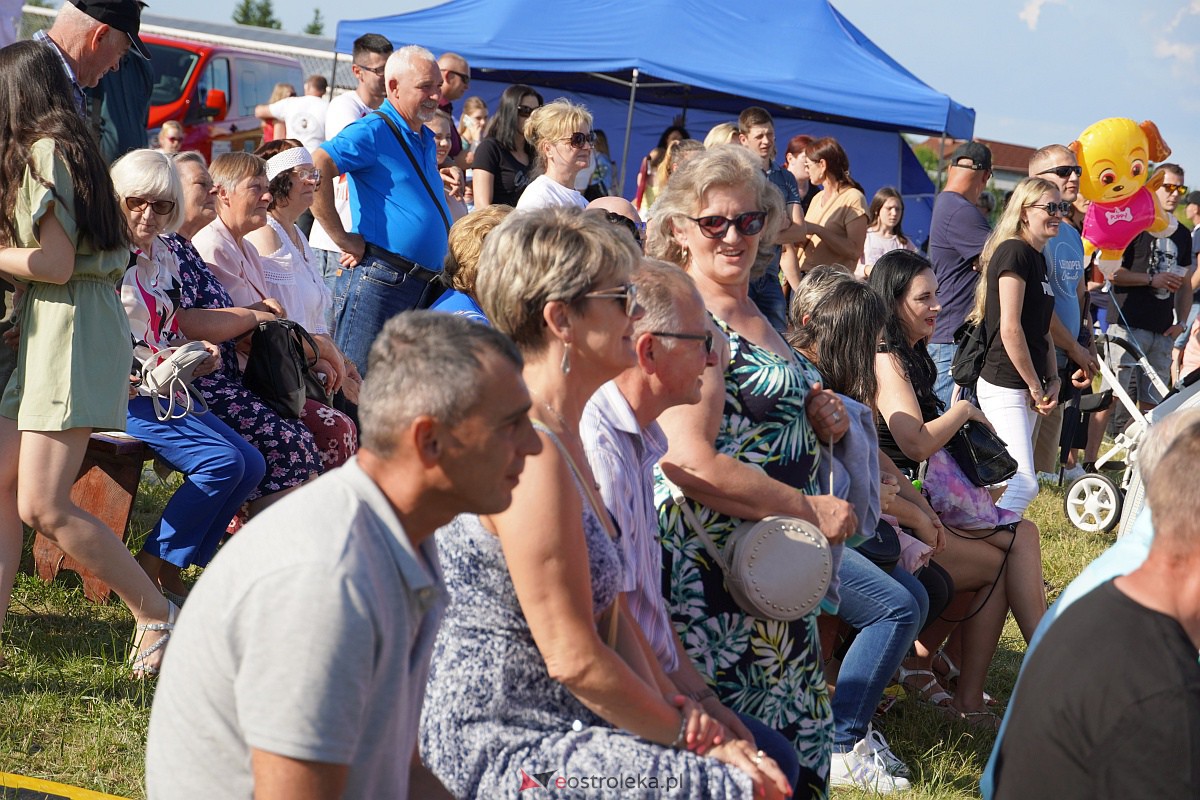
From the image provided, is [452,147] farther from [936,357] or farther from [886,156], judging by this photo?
[886,156]

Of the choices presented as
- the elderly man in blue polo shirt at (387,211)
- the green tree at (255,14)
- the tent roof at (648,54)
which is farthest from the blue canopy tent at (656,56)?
the green tree at (255,14)

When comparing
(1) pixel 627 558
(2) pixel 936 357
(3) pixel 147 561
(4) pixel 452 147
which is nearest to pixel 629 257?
(1) pixel 627 558

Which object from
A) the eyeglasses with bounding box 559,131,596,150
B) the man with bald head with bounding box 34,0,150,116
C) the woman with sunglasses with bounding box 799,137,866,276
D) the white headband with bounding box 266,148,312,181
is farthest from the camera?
the woman with sunglasses with bounding box 799,137,866,276

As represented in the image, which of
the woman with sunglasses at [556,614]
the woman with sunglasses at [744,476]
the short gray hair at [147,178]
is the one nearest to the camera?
the woman with sunglasses at [556,614]

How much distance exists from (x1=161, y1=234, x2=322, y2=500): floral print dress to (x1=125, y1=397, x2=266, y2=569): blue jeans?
0.46ft

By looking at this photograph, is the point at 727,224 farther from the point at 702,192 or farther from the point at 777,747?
the point at 777,747

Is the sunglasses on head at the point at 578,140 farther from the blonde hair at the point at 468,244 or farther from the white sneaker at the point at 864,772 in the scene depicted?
the white sneaker at the point at 864,772

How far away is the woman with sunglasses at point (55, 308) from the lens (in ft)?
10.8

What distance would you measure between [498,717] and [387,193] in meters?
3.77

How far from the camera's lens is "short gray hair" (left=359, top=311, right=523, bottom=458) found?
5.59ft

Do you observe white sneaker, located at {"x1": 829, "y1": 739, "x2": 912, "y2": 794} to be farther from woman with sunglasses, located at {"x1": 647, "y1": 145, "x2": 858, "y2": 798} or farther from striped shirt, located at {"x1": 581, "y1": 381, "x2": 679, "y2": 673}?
striped shirt, located at {"x1": 581, "y1": 381, "x2": 679, "y2": 673}

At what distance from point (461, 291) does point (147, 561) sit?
57.8 inches

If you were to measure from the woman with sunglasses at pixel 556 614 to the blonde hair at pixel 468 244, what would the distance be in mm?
1830

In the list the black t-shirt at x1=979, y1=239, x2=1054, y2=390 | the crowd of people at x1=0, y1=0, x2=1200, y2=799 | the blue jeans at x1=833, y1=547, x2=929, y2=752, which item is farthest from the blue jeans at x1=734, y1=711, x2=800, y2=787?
the black t-shirt at x1=979, y1=239, x2=1054, y2=390
